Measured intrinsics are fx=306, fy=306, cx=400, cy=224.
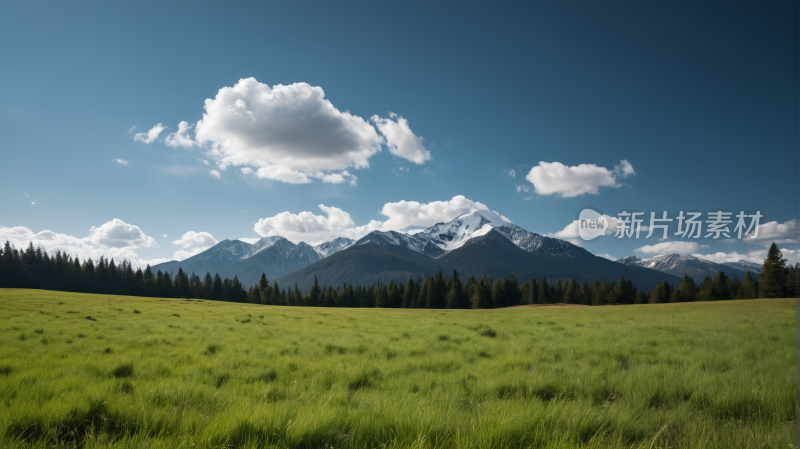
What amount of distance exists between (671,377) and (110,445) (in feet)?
27.5

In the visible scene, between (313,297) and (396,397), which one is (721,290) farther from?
(313,297)

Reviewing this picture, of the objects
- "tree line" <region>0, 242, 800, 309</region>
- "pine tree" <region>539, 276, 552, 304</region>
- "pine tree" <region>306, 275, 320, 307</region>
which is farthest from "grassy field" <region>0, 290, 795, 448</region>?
"pine tree" <region>306, 275, 320, 307</region>

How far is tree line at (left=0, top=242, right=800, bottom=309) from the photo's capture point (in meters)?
101

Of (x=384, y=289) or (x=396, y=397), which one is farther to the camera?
(x=384, y=289)

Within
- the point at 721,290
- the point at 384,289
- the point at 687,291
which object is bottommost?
the point at 384,289

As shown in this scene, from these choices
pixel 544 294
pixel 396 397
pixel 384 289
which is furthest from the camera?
pixel 384 289

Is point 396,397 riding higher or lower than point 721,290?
higher

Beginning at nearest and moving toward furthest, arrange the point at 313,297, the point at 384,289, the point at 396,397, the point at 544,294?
the point at 396,397 → the point at 544,294 → the point at 384,289 → the point at 313,297

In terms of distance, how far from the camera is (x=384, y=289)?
118 m

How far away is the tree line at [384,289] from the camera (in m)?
101

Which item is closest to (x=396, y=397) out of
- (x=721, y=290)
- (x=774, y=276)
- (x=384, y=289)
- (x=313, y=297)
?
(x=774, y=276)

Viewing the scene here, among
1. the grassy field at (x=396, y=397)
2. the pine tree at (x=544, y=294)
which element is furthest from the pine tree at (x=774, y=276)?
the grassy field at (x=396, y=397)

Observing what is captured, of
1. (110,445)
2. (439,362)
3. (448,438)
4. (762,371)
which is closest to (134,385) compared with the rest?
(110,445)

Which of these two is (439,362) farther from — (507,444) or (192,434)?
(192,434)
